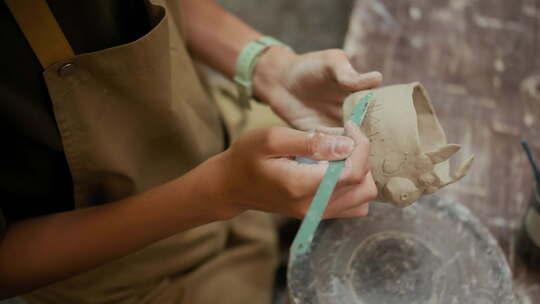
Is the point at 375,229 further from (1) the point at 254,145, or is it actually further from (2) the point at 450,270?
(1) the point at 254,145

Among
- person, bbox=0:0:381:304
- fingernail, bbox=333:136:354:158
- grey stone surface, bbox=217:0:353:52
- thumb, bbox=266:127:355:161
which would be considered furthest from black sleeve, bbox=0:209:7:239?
grey stone surface, bbox=217:0:353:52

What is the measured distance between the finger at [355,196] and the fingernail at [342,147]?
0.31 ft

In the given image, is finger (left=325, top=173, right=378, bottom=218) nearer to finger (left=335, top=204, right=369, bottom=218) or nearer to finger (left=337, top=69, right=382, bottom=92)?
finger (left=335, top=204, right=369, bottom=218)

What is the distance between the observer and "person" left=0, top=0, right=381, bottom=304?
2.82 ft

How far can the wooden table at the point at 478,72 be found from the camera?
1.29 meters

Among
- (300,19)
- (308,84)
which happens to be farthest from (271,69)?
(300,19)

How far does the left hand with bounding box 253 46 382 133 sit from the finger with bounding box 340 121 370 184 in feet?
0.51

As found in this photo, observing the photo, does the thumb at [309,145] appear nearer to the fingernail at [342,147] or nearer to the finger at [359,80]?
the fingernail at [342,147]

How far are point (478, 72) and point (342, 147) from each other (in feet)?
2.72

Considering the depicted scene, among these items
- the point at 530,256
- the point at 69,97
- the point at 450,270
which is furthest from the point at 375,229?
the point at 69,97

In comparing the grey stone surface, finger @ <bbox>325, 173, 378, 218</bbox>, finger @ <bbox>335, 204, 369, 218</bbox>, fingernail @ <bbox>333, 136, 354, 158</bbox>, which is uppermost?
fingernail @ <bbox>333, 136, 354, 158</bbox>

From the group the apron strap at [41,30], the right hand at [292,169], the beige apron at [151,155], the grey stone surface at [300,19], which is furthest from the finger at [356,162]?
the grey stone surface at [300,19]

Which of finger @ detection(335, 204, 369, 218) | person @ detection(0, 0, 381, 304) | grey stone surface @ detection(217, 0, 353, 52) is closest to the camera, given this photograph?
person @ detection(0, 0, 381, 304)

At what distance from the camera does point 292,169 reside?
2.81ft
